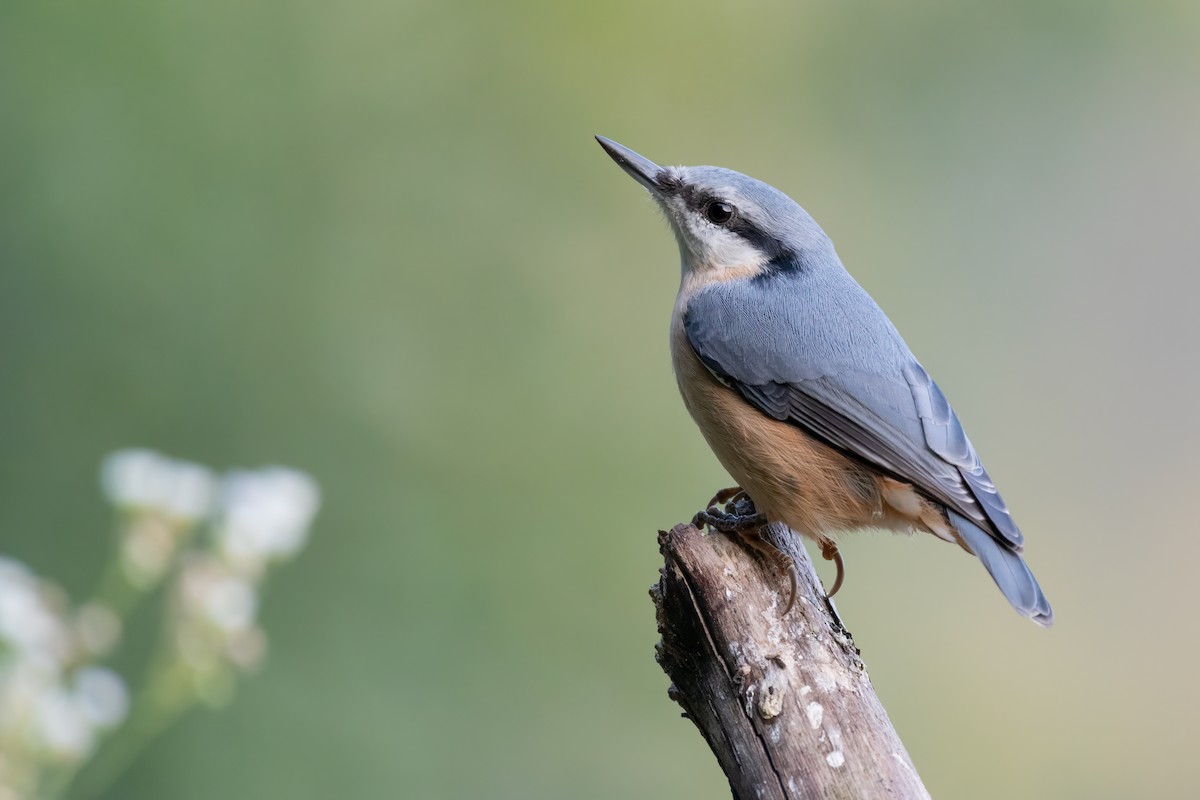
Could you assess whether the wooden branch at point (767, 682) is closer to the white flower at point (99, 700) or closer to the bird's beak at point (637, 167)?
the white flower at point (99, 700)

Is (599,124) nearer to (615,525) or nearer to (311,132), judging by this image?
(311,132)

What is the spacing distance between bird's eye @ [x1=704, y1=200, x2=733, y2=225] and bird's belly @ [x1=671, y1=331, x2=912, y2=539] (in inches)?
23.3

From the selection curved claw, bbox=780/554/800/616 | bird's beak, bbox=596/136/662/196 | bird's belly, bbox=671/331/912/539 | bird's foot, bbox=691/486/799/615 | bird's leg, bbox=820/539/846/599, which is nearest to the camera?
curved claw, bbox=780/554/800/616

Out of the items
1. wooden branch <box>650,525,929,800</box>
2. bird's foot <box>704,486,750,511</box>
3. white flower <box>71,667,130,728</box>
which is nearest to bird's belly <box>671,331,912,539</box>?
bird's foot <box>704,486,750,511</box>

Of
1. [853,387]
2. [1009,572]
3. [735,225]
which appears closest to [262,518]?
[853,387]

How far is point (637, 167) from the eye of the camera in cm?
326

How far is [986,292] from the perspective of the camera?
16.0 feet

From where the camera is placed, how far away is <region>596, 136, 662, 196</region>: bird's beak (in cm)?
323

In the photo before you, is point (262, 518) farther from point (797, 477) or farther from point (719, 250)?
point (719, 250)

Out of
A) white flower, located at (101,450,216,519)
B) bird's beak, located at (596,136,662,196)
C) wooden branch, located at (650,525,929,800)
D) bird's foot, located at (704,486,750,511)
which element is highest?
bird's beak, located at (596,136,662,196)

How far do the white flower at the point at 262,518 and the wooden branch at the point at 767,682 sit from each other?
659 mm

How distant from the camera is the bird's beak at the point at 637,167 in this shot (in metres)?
3.23

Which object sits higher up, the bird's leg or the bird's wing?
the bird's wing

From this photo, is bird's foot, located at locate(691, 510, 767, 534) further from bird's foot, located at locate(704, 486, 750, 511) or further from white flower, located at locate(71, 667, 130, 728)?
white flower, located at locate(71, 667, 130, 728)
